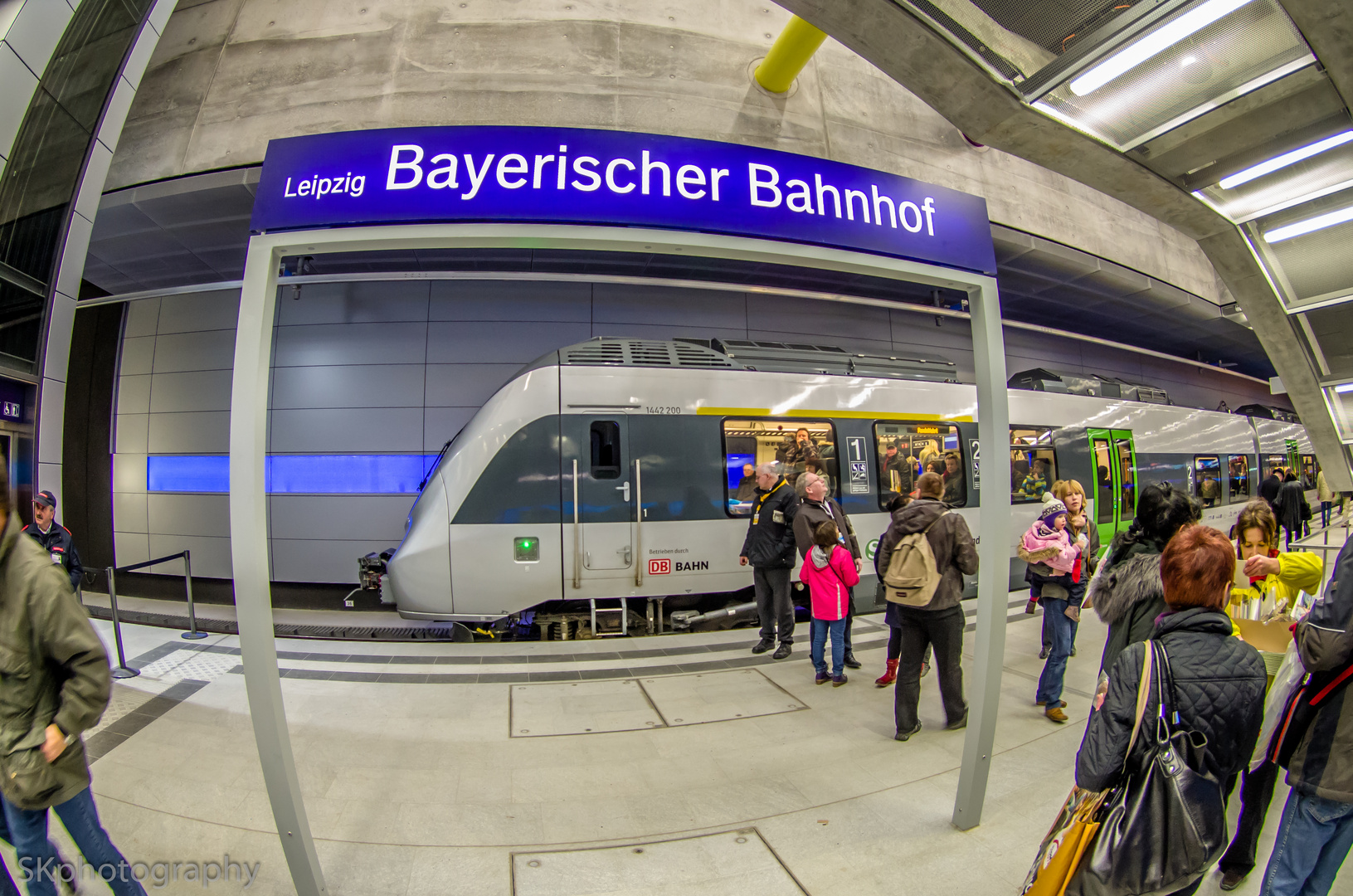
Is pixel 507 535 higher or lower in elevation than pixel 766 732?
higher

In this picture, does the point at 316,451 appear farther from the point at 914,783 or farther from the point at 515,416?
the point at 914,783

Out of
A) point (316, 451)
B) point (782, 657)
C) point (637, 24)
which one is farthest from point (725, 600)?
point (637, 24)

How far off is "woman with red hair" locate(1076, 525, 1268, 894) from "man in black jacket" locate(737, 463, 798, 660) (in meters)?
3.46

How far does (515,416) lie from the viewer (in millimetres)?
5625

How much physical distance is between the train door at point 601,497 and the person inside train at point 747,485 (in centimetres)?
Result: 121

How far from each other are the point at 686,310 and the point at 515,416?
193 inches

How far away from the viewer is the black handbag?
1.46m

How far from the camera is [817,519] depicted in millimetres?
4684

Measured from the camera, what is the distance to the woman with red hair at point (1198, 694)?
1.54m

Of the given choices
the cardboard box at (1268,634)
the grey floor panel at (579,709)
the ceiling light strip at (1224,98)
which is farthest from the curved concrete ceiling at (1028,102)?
the grey floor panel at (579,709)

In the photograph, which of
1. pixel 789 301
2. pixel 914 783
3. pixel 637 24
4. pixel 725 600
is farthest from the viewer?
pixel 789 301

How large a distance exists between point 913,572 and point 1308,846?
1875mm

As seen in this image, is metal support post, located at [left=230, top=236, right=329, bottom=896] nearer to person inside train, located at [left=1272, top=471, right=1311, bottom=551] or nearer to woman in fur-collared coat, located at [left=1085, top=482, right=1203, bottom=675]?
woman in fur-collared coat, located at [left=1085, top=482, right=1203, bottom=675]

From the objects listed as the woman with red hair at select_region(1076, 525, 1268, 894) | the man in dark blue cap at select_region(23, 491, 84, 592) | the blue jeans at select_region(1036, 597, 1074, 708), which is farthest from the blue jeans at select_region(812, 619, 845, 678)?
the man in dark blue cap at select_region(23, 491, 84, 592)
